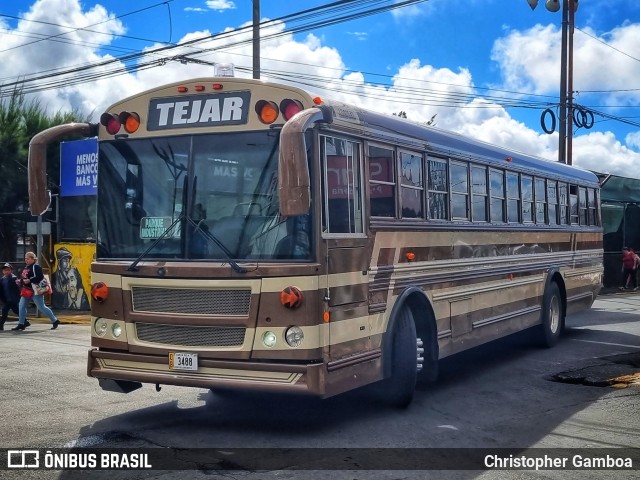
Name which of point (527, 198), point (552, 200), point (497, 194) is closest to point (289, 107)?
point (497, 194)

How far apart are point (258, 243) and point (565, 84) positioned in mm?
20551

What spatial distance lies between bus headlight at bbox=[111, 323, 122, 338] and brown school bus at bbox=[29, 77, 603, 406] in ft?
0.03

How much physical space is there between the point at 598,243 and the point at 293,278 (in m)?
11.3

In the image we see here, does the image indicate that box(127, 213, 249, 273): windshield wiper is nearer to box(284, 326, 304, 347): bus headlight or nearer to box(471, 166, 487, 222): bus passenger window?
box(284, 326, 304, 347): bus headlight

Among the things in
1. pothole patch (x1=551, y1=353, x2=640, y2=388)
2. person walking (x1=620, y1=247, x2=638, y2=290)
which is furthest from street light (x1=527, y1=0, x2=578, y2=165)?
pothole patch (x1=551, y1=353, x2=640, y2=388)

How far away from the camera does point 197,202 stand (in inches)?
285

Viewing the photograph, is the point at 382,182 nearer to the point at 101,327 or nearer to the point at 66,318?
the point at 101,327

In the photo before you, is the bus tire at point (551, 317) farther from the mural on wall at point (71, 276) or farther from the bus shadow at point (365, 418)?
the mural on wall at point (71, 276)

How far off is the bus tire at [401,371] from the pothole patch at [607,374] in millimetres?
3005

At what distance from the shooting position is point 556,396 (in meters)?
9.39

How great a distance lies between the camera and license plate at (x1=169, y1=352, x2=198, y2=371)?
7.10m

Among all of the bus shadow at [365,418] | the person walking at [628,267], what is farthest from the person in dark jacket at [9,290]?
the person walking at [628,267]

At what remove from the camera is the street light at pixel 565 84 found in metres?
24.7

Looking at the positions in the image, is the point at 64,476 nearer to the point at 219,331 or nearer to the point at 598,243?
the point at 219,331
